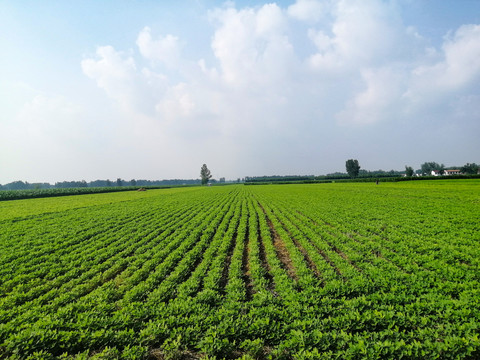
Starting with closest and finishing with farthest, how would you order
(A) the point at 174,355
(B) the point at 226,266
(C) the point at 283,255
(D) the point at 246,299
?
(A) the point at 174,355 → (D) the point at 246,299 → (B) the point at 226,266 → (C) the point at 283,255

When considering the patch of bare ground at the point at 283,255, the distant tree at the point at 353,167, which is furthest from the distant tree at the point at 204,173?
the patch of bare ground at the point at 283,255

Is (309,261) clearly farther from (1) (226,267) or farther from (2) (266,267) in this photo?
(1) (226,267)

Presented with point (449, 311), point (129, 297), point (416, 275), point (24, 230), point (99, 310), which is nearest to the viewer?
point (449, 311)

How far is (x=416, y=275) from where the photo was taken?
7.57 m

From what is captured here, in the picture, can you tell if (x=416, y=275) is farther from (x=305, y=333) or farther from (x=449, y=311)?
(x=305, y=333)

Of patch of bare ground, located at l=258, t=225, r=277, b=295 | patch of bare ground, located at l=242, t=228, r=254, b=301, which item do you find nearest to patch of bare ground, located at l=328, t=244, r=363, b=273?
patch of bare ground, located at l=258, t=225, r=277, b=295

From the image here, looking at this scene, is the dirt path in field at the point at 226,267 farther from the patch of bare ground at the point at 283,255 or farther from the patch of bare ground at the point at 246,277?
the patch of bare ground at the point at 283,255

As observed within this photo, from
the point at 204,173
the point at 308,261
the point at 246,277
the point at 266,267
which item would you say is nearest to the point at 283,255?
the point at 308,261

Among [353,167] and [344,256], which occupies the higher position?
[353,167]

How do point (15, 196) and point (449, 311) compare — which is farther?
point (15, 196)

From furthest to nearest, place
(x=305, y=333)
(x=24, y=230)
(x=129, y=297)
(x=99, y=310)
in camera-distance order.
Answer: (x=24, y=230) < (x=129, y=297) < (x=99, y=310) < (x=305, y=333)

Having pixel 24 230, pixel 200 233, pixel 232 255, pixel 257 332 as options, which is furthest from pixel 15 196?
pixel 257 332

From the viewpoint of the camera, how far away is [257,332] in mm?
5168

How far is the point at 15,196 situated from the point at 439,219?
87206 millimetres
